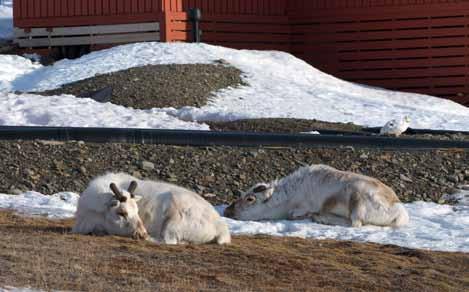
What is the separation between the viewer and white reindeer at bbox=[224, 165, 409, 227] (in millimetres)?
14586

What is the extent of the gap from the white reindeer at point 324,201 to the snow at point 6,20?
993 inches

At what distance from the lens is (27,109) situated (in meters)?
22.4

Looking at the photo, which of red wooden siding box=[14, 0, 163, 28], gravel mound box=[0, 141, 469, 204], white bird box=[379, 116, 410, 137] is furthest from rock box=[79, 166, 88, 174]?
red wooden siding box=[14, 0, 163, 28]

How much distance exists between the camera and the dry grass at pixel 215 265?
9711 mm

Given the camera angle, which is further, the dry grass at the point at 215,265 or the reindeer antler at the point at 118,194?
the reindeer antler at the point at 118,194

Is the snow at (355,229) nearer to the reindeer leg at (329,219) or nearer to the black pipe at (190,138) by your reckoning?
the reindeer leg at (329,219)

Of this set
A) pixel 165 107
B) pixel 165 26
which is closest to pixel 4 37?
pixel 165 26

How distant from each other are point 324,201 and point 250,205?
869 millimetres

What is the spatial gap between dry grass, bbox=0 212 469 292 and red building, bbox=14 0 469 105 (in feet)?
60.7

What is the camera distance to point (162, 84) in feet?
84.3

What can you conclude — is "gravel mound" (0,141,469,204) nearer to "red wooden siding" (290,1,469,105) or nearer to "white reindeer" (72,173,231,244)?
"white reindeer" (72,173,231,244)

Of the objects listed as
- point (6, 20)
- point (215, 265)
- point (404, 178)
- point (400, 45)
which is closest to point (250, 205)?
point (404, 178)

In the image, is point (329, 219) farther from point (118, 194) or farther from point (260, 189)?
point (118, 194)

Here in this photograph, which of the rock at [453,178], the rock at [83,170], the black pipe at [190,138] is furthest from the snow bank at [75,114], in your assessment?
the rock at [453,178]
